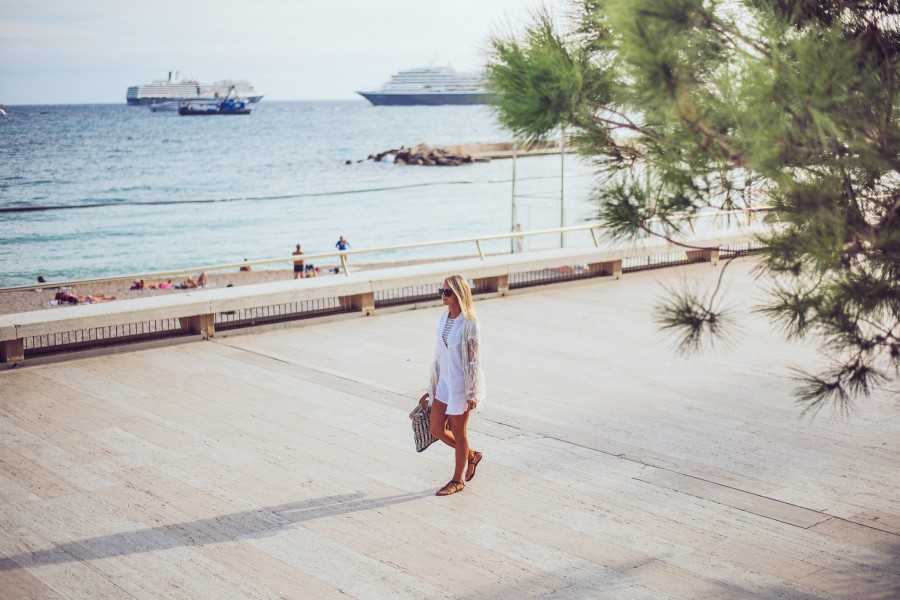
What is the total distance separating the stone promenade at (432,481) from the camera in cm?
611

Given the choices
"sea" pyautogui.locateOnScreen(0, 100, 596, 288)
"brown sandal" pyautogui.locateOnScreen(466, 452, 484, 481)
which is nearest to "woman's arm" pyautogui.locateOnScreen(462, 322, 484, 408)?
"brown sandal" pyautogui.locateOnScreen(466, 452, 484, 481)

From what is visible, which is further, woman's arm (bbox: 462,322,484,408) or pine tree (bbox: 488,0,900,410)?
woman's arm (bbox: 462,322,484,408)

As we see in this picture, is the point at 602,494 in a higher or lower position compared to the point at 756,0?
lower

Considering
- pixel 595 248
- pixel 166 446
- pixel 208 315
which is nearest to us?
pixel 166 446

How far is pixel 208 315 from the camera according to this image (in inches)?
506

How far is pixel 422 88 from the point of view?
599 feet

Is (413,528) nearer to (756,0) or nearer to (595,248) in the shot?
(756,0)

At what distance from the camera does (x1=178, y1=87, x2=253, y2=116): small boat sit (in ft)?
502

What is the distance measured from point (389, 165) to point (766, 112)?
85.7 metres

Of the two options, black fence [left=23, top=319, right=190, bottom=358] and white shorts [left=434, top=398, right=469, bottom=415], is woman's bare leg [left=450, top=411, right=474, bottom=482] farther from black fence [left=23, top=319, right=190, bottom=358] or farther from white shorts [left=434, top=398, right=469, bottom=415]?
black fence [left=23, top=319, right=190, bottom=358]

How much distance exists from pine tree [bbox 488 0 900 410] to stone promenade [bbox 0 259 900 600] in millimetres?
1936

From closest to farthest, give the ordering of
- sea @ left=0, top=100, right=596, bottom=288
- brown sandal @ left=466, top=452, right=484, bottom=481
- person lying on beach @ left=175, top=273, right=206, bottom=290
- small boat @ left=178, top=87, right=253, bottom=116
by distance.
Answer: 1. brown sandal @ left=466, top=452, right=484, bottom=481
2. person lying on beach @ left=175, top=273, right=206, bottom=290
3. sea @ left=0, top=100, right=596, bottom=288
4. small boat @ left=178, top=87, right=253, bottom=116

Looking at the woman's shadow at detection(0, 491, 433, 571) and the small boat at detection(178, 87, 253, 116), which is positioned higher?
the small boat at detection(178, 87, 253, 116)

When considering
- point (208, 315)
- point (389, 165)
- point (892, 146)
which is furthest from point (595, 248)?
point (389, 165)
